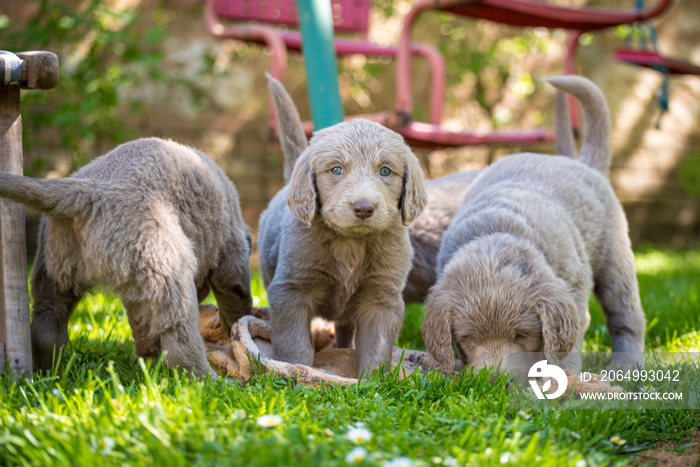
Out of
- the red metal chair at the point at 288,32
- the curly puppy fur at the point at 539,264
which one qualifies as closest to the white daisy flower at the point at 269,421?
the curly puppy fur at the point at 539,264

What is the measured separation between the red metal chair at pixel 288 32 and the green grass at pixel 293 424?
10.1ft

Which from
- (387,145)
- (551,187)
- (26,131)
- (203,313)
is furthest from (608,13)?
(26,131)

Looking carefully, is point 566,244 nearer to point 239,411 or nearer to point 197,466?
point 239,411

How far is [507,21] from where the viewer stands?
18.2 ft

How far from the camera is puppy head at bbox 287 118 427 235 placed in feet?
9.29

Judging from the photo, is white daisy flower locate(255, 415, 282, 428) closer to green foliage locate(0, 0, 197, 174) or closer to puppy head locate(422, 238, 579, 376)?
puppy head locate(422, 238, 579, 376)

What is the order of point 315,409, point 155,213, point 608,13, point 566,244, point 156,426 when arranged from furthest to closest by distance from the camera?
point 608,13, point 566,244, point 155,213, point 315,409, point 156,426

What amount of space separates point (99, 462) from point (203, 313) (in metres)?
1.96

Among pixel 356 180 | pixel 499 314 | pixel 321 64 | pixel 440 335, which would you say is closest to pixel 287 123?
pixel 321 64

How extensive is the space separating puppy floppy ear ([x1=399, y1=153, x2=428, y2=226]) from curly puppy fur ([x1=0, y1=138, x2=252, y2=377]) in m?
0.84

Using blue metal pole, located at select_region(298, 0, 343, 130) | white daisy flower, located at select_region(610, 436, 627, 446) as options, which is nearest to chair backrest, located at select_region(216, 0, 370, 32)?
blue metal pole, located at select_region(298, 0, 343, 130)

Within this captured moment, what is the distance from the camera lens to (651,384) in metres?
2.92

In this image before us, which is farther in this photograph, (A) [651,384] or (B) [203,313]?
(B) [203,313]

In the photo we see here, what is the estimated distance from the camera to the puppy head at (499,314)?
114 inches
